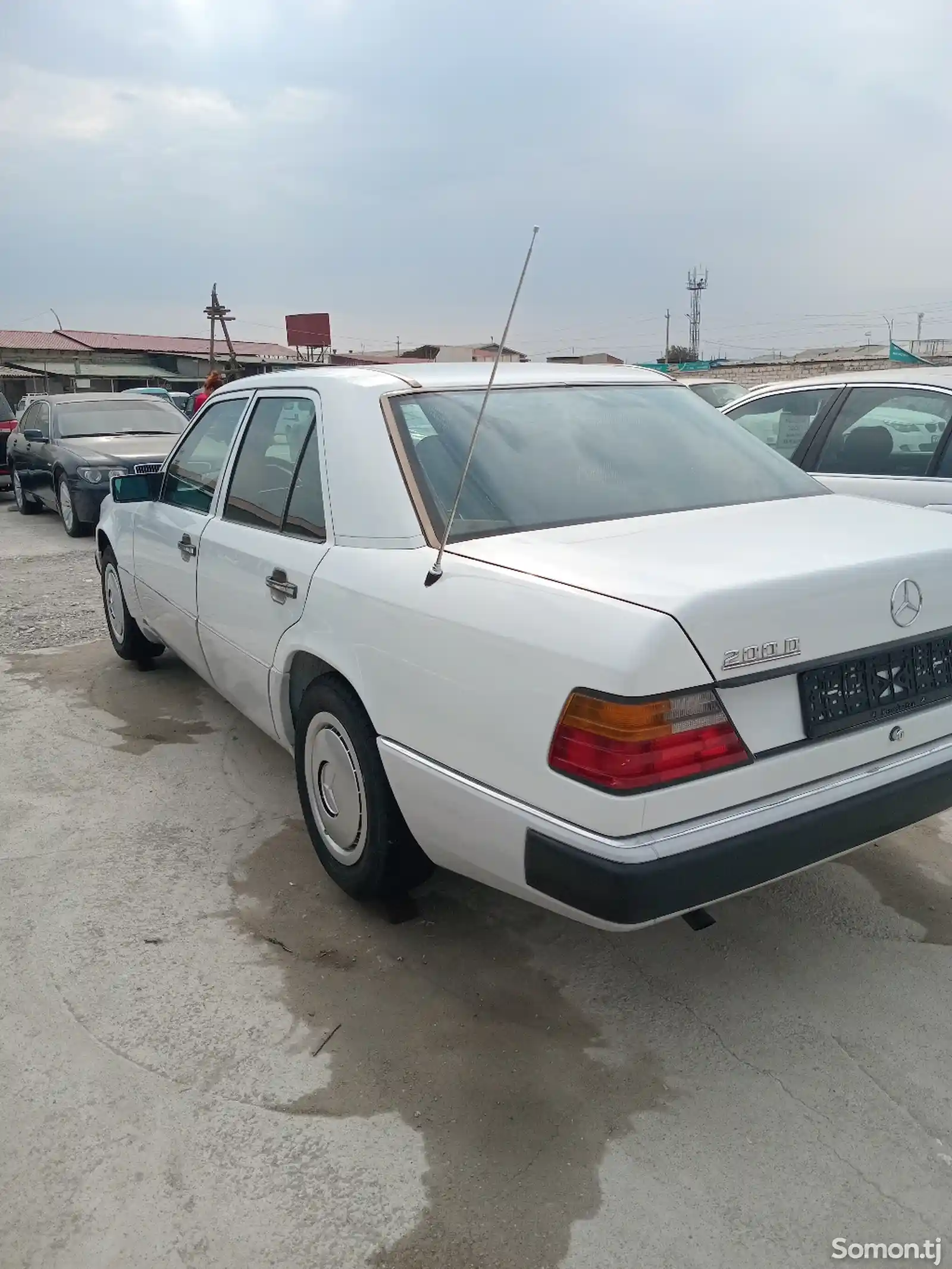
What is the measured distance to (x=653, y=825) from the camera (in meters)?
1.99

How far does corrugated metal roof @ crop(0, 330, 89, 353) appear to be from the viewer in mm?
37500

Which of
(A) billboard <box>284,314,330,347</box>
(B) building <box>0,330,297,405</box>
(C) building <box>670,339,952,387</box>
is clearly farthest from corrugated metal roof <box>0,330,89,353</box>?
(C) building <box>670,339,952,387</box>

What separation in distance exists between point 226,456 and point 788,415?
337 centimetres

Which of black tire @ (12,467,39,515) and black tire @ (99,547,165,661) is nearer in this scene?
black tire @ (99,547,165,661)

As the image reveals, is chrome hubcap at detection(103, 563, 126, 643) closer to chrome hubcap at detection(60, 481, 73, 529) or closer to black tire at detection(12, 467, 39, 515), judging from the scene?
chrome hubcap at detection(60, 481, 73, 529)

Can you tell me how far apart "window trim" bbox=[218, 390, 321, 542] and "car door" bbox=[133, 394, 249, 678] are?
0.36ft

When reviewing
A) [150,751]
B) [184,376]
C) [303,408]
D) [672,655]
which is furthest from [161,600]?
[184,376]

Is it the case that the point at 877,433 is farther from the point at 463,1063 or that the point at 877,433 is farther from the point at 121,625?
the point at 121,625

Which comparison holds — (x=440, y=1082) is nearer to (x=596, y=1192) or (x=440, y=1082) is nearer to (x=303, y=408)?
(x=596, y=1192)

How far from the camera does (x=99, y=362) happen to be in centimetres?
3947

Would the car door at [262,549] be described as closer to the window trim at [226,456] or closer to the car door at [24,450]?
the window trim at [226,456]

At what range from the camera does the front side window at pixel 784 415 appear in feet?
17.8

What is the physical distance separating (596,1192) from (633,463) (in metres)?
1.91

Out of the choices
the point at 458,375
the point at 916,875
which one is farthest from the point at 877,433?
the point at 458,375
